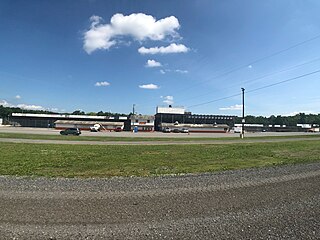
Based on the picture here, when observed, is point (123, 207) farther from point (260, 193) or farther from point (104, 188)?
point (260, 193)

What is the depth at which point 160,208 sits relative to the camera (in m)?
5.72

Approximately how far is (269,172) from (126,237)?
806 centimetres

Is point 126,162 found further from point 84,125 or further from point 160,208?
point 84,125

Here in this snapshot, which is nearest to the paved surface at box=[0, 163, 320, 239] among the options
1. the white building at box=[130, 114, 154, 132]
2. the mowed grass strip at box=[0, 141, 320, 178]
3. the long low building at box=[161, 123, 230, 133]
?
the mowed grass strip at box=[0, 141, 320, 178]

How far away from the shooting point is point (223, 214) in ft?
17.7

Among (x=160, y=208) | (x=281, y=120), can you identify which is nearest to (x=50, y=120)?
(x=160, y=208)

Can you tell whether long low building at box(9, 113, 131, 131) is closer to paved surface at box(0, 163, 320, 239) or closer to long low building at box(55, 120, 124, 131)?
long low building at box(55, 120, 124, 131)

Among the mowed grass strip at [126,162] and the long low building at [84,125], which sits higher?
the long low building at [84,125]

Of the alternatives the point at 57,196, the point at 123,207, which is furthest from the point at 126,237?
the point at 57,196

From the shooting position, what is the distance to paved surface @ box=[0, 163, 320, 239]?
450 cm

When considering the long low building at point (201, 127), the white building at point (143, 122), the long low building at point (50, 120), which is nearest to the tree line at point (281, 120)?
the long low building at point (201, 127)

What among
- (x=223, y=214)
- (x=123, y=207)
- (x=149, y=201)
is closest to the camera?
(x=223, y=214)

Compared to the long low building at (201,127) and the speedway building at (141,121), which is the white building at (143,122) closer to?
the speedway building at (141,121)

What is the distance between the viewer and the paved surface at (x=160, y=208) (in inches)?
177
